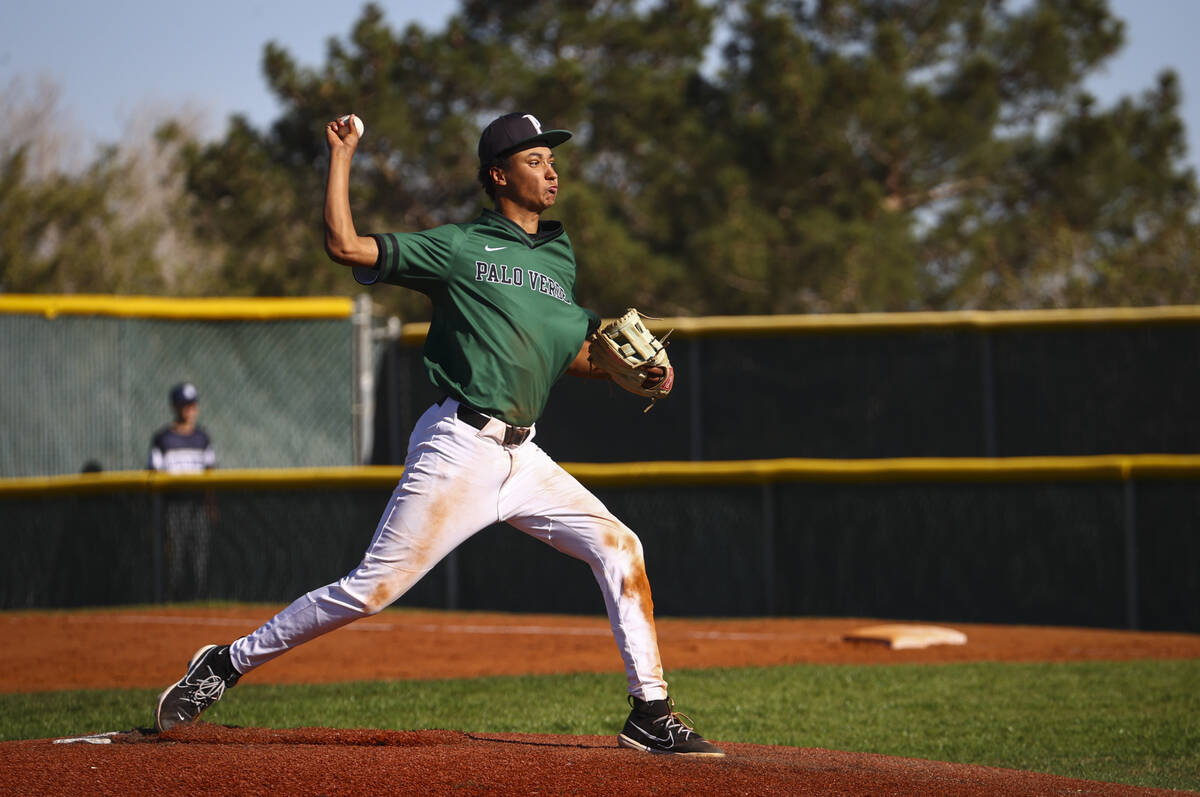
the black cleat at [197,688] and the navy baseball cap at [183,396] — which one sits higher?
the navy baseball cap at [183,396]

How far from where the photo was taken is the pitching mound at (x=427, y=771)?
4.08m

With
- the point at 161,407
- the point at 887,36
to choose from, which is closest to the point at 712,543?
the point at 161,407

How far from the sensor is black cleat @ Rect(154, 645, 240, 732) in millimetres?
4867

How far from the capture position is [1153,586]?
32.8 ft

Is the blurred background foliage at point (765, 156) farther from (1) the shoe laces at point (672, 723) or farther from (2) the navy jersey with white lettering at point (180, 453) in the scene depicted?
(1) the shoe laces at point (672, 723)

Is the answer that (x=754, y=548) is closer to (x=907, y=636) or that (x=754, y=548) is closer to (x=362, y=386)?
(x=907, y=636)

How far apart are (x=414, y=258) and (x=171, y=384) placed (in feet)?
31.4

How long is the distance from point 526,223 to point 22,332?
9239mm

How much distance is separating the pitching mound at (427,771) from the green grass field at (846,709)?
3.99ft

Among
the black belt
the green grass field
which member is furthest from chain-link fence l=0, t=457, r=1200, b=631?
the black belt

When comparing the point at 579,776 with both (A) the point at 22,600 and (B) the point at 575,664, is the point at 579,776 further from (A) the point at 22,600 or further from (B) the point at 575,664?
(A) the point at 22,600

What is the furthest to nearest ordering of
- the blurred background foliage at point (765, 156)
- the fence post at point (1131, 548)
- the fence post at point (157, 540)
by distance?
the blurred background foliage at point (765, 156) → the fence post at point (157, 540) → the fence post at point (1131, 548)

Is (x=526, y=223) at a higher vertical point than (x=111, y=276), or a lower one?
lower

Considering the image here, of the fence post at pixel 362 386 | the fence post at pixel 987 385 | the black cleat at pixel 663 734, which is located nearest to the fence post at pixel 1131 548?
the fence post at pixel 987 385
